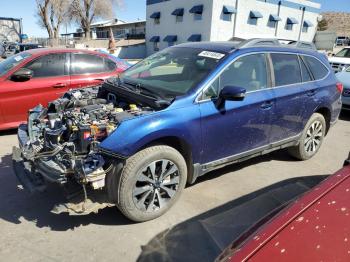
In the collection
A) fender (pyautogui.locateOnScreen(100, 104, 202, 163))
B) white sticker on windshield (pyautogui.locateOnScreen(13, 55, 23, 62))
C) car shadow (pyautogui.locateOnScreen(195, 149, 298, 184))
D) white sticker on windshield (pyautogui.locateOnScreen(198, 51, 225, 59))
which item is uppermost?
white sticker on windshield (pyautogui.locateOnScreen(198, 51, 225, 59))

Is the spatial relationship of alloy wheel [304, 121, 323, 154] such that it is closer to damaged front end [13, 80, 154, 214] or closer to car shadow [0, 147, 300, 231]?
damaged front end [13, 80, 154, 214]

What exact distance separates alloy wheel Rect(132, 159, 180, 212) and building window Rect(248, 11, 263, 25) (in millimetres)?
33577


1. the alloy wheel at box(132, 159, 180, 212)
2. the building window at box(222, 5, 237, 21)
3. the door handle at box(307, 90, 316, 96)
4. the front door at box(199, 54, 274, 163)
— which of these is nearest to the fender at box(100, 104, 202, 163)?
the front door at box(199, 54, 274, 163)

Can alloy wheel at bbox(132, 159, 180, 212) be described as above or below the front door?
below

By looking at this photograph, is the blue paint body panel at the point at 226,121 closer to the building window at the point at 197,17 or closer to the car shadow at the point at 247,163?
the car shadow at the point at 247,163

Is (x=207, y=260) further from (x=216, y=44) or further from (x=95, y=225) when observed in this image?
(x=216, y=44)

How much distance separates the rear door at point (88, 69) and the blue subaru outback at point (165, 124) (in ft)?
5.98

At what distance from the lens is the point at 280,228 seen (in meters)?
1.88

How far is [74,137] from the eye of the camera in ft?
10.9

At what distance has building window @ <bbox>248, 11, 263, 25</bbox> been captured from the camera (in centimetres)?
3384

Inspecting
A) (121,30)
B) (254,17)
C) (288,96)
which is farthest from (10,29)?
(121,30)

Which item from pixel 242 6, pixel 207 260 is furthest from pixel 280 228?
pixel 242 6

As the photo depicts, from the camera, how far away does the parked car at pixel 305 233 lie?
1671 mm

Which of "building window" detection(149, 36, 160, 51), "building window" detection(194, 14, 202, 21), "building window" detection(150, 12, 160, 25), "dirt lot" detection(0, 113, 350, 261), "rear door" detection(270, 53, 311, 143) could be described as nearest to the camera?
"dirt lot" detection(0, 113, 350, 261)
